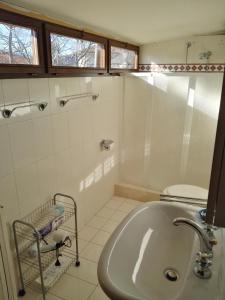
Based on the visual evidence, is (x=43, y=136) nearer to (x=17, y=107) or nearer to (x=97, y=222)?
(x=17, y=107)

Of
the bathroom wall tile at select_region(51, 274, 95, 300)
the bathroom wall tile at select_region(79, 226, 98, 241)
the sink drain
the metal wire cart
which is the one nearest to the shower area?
the bathroom wall tile at select_region(79, 226, 98, 241)

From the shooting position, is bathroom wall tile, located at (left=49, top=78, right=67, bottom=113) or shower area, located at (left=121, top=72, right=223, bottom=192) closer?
bathroom wall tile, located at (left=49, top=78, right=67, bottom=113)

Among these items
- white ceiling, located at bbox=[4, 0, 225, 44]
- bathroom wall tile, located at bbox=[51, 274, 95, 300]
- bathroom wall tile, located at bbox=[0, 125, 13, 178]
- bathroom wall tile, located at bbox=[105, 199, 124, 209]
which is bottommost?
bathroom wall tile, located at bbox=[51, 274, 95, 300]

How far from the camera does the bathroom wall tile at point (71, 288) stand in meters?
1.75

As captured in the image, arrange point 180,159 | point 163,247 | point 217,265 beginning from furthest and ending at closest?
point 180,159 < point 163,247 < point 217,265

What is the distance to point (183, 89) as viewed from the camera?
2594 mm

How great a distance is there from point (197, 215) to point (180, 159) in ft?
5.10

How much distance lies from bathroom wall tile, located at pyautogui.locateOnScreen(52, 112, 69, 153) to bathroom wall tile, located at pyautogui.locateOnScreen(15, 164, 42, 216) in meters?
0.30

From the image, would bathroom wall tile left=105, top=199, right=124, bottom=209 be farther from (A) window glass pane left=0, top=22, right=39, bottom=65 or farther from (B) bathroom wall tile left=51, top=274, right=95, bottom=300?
(A) window glass pane left=0, top=22, right=39, bottom=65

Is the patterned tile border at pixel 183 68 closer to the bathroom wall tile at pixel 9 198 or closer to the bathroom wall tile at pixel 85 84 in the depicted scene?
the bathroom wall tile at pixel 85 84

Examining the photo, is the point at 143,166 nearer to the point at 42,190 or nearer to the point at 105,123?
the point at 105,123

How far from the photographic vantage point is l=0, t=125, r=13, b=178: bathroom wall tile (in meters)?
1.46

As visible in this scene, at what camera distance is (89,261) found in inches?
81.7

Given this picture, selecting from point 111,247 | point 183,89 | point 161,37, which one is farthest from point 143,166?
point 111,247
